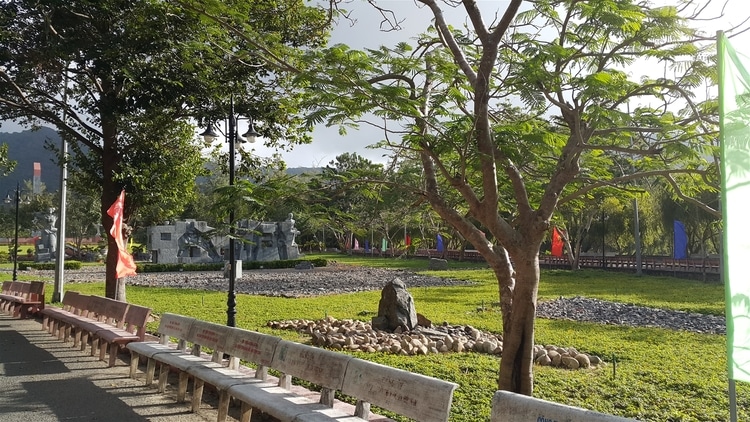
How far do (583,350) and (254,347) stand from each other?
6.34m

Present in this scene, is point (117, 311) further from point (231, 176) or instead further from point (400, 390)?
point (400, 390)

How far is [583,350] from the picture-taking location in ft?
32.8

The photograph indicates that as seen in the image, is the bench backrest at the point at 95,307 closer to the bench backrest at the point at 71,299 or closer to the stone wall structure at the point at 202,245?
the bench backrest at the point at 71,299

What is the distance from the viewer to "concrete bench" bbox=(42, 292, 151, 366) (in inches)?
328

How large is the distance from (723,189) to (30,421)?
20.8 feet

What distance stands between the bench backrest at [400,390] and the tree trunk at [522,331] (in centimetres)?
159

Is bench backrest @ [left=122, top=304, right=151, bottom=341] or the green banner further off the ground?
the green banner

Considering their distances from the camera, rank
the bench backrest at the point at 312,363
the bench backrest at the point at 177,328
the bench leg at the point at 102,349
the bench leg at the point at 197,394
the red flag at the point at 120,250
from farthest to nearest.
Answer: the red flag at the point at 120,250
the bench leg at the point at 102,349
the bench backrest at the point at 177,328
the bench leg at the point at 197,394
the bench backrest at the point at 312,363

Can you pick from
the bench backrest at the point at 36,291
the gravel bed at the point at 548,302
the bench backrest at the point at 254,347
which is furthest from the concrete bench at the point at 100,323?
the gravel bed at the point at 548,302

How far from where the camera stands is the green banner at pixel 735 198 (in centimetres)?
308

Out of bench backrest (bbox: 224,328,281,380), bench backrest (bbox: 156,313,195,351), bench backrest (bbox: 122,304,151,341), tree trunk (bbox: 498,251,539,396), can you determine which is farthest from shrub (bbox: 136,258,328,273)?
tree trunk (bbox: 498,251,539,396)

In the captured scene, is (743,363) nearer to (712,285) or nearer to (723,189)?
(723,189)

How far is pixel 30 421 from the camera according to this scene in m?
5.69

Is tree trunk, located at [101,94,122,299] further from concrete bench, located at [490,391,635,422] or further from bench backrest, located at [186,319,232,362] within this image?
concrete bench, located at [490,391,635,422]
